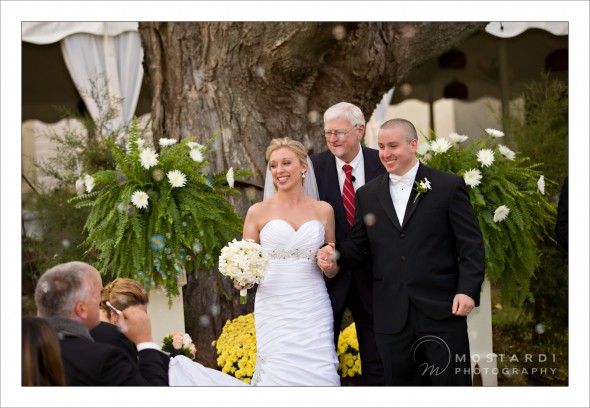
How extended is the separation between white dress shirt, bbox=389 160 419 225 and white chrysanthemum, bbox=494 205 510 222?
1118 millimetres

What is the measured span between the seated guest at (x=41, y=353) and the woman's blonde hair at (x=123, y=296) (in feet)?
3.49

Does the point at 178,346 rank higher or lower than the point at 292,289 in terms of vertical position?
lower

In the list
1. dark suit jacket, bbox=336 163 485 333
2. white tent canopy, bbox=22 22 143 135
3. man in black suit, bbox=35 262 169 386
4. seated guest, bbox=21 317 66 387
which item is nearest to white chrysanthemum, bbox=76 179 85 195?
man in black suit, bbox=35 262 169 386

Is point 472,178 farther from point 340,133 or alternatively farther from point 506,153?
point 340,133

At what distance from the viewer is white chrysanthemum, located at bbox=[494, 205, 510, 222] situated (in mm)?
6195

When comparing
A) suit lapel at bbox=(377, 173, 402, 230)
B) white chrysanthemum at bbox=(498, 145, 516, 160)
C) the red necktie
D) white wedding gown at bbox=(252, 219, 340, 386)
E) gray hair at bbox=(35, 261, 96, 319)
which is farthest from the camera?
white chrysanthemum at bbox=(498, 145, 516, 160)

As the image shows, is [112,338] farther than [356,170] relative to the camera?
No

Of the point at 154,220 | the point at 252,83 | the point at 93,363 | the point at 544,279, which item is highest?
the point at 252,83

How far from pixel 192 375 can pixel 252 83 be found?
3095mm

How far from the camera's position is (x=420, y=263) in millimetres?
5324

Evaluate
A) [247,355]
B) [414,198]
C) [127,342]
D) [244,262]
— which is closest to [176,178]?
[244,262]

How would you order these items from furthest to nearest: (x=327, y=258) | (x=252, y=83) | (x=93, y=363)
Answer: (x=252, y=83) → (x=327, y=258) → (x=93, y=363)

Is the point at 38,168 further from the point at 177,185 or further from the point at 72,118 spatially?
the point at 177,185

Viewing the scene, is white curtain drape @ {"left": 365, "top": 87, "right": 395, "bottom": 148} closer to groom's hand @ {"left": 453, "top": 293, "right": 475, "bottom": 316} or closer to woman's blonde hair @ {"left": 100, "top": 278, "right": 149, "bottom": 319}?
groom's hand @ {"left": 453, "top": 293, "right": 475, "bottom": 316}
